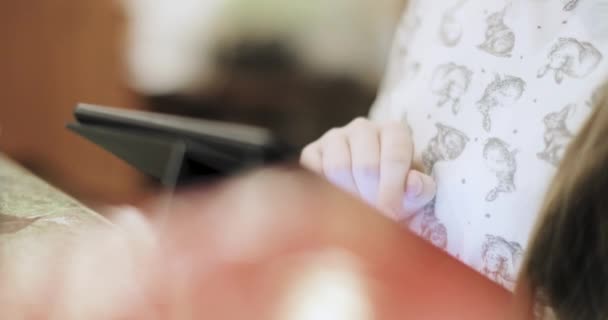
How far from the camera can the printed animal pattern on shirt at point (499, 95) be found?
0.52m

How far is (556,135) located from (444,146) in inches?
4.0

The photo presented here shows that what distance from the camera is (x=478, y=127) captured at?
537 mm

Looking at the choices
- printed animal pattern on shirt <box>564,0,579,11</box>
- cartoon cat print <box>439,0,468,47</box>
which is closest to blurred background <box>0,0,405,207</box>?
cartoon cat print <box>439,0,468,47</box>

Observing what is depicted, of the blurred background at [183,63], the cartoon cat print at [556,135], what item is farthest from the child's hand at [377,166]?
the blurred background at [183,63]

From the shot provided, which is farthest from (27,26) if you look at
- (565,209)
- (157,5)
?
(565,209)

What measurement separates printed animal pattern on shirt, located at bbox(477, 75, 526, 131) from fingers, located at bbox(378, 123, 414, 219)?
73 millimetres

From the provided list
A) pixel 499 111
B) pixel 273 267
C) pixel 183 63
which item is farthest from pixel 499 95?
pixel 183 63

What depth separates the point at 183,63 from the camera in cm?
114

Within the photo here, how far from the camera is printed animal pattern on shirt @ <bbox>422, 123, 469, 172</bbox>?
54cm

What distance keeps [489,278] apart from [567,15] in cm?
22

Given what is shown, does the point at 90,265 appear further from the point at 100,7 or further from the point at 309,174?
the point at 100,7

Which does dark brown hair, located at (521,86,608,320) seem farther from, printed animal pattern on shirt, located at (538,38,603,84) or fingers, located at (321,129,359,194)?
fingers, located at (321,129,359,194)

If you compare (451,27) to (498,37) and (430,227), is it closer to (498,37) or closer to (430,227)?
(498,37)

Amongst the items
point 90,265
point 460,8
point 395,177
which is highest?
point 460,8
